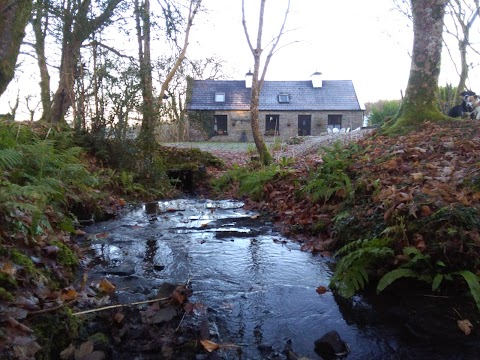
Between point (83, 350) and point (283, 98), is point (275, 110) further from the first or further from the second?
point (83, 350)

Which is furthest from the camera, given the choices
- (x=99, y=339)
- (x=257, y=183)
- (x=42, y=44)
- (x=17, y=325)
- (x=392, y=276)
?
(x=42, y=44)

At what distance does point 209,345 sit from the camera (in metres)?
2.38

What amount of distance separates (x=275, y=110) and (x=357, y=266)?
36.4 m

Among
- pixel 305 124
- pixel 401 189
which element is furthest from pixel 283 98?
pixel 401 189

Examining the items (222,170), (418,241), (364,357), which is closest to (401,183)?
(418,241)

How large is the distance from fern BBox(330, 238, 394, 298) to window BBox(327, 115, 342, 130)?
36859mm

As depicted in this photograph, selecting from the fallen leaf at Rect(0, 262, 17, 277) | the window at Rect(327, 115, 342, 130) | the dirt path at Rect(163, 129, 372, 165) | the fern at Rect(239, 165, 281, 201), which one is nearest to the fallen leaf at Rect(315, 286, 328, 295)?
the fallen leaf at Rect(0, 262, 17, 277)

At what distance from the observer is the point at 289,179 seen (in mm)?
7512

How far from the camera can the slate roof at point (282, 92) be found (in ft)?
128

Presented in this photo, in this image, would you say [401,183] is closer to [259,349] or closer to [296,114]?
[259,349]

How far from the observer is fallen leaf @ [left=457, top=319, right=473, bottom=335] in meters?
2.58

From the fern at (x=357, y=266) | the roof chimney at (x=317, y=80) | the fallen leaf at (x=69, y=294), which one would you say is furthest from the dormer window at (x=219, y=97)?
the fallen leaf at (x=69, y=294)

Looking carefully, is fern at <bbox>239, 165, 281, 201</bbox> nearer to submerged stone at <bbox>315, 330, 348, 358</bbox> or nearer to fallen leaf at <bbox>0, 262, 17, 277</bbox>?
submerged stone at <bbox>315, 330, 348, 358</bbox>

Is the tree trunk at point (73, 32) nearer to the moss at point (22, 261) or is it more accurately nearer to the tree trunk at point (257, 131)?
the tree trunk at point (257, 131)
